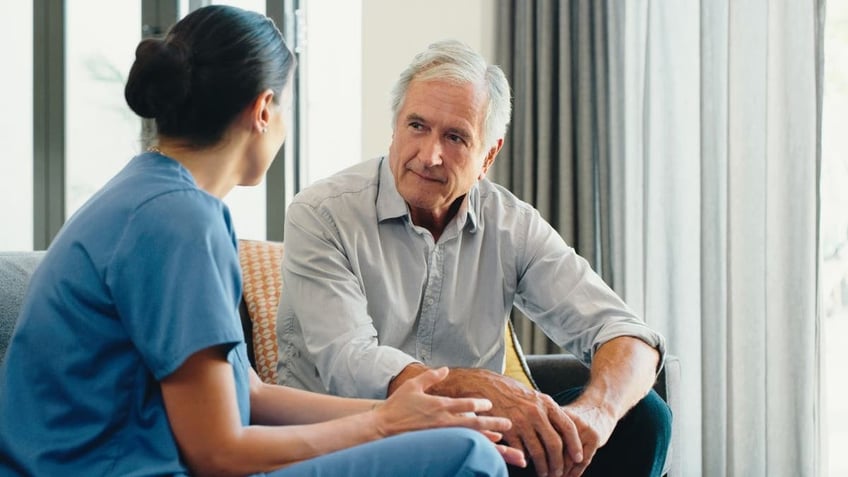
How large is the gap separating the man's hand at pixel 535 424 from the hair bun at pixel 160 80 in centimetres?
70

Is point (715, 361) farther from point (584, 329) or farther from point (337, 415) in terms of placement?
point (337, 415)

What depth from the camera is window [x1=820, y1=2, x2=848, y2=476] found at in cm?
324

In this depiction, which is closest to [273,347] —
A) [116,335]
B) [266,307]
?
[266,307]

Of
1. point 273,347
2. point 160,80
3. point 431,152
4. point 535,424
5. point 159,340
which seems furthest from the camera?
point 273,347

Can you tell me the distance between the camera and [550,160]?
3594 millimetres

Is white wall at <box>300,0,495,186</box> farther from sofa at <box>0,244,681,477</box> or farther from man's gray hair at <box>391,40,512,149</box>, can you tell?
man's gray hair at <box>391,40,512,149</box>

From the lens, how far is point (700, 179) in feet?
11.0

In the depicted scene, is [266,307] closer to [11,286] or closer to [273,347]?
[273,347]

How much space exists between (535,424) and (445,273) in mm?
512

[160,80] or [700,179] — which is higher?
[160,80]

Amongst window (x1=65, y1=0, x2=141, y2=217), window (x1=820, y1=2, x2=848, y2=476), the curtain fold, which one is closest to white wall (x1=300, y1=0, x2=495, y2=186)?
the curtain fold

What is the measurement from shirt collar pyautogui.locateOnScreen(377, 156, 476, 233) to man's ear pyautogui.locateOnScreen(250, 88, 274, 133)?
26.8 inches

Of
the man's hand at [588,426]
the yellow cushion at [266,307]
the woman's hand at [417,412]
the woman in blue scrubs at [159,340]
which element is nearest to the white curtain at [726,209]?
the yellow cushion at [266,307]

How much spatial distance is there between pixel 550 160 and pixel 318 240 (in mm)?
1766
